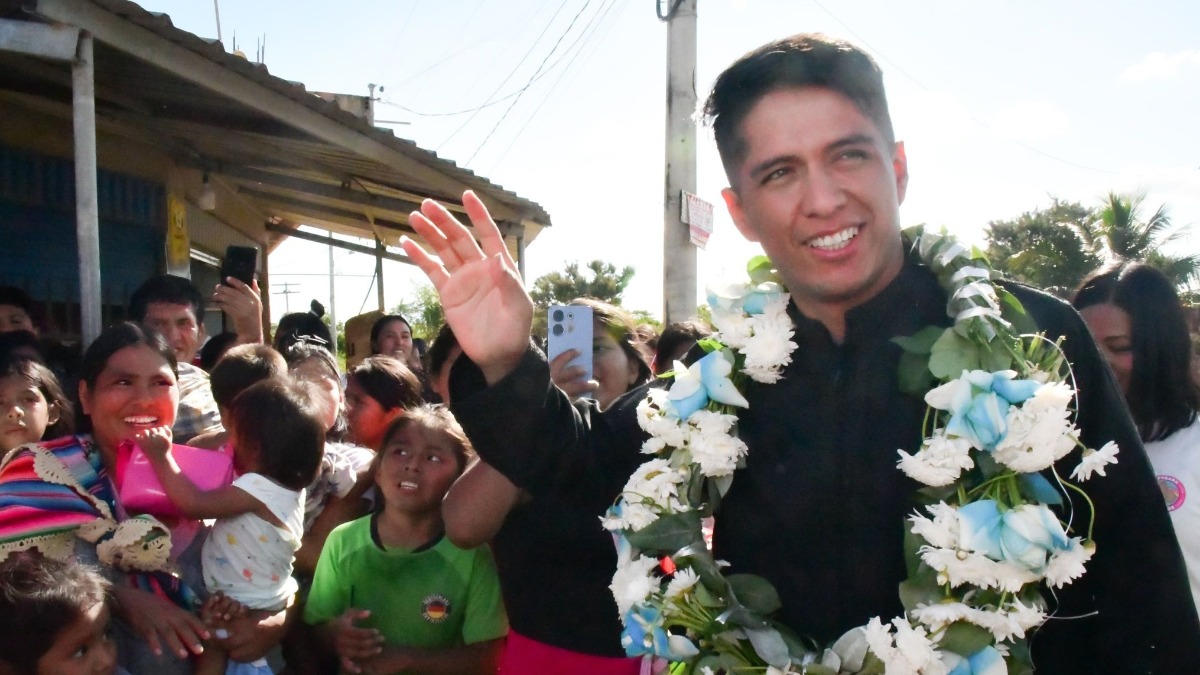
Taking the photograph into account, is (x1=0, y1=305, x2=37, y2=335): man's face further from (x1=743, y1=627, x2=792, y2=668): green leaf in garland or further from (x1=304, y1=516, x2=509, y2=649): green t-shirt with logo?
(x1=743, y1=627, x2=792, y2=668): green leaf in garland

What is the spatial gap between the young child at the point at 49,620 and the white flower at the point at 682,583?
1494 mm

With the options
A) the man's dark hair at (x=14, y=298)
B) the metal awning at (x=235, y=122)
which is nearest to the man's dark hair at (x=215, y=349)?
the man's dark hair at (x=14, y=298)

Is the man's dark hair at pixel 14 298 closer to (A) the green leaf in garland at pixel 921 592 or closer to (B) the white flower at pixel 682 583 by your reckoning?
(B) the white flower at pixel 682 583

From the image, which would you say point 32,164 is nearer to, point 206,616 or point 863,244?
point 206,616

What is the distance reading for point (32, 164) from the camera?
5.66 meters

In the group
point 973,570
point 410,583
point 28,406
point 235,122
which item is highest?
point 235,122

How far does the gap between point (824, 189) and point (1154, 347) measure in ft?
5.23

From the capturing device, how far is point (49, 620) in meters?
2.22

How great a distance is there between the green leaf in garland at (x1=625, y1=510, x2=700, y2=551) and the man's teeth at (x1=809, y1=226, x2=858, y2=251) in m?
0.52

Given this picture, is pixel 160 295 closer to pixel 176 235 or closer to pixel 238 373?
pixel 238 373

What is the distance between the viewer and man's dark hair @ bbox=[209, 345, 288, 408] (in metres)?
3.42

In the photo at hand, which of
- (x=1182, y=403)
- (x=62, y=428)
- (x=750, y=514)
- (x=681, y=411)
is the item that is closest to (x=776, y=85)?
(x=681, y=411)

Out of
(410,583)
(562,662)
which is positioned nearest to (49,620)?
(410,583)

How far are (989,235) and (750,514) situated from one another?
2668 centimetres
